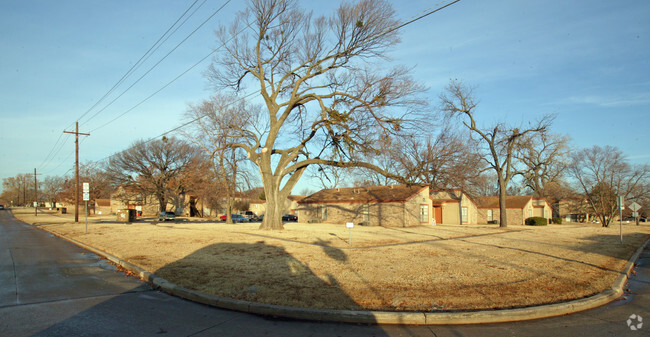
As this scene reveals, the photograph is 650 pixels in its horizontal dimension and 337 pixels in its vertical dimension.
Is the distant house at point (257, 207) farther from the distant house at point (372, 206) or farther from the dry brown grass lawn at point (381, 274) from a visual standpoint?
the dry brown grass lawn at point (381, 274)

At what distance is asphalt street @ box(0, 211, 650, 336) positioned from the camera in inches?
230

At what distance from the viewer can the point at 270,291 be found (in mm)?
7855

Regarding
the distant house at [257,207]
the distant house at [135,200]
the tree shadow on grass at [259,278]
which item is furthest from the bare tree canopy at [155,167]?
the tree shadow on grass at [259,278]

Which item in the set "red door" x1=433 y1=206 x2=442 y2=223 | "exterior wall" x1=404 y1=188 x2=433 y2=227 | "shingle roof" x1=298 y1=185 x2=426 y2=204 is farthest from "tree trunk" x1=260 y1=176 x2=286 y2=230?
"red door" x1=433 y1=206 x2=442 y2=223

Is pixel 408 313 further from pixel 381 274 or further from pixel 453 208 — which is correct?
pixel 453 208

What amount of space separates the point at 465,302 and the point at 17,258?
1426 cm

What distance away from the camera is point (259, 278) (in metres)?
9.09

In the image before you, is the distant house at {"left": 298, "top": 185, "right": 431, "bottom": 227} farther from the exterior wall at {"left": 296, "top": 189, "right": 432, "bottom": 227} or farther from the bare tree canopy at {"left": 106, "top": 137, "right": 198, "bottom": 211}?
the bare tree canopy at {"left": 106, "top": 137, "right": 198, "bottom": 211}

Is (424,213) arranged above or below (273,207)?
below

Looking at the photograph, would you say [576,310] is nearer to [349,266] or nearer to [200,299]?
[349,266]

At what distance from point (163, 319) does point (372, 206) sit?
32086 mm

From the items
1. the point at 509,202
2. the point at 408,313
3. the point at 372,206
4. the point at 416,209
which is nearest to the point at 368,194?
the point at 372,206

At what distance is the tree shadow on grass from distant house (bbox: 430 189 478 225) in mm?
34043

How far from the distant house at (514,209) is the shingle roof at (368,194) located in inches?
563
